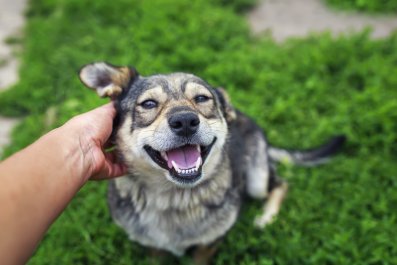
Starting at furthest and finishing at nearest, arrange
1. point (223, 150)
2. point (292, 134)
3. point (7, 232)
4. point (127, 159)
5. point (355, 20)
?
1. point (355, 20)
2. point (292, 134)
3. point (223, 150)
4. point (127, 159)
5. point (7, 232)

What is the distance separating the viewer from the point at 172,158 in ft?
8.75

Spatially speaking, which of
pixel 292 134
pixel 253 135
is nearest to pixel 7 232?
pixel 253 135

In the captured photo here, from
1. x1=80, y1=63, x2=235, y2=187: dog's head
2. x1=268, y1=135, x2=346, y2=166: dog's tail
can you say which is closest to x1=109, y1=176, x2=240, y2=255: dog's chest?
x1=80, y1=63, x2=235, y2=187: dog's head

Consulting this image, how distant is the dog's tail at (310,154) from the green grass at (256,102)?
119mm

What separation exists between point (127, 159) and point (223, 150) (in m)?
0.77

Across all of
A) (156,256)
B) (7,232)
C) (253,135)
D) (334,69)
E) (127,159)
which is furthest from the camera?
(334,69)

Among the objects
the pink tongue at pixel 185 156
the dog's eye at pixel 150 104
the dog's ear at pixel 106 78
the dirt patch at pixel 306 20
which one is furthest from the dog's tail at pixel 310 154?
the dirt patch at pixel 306 20

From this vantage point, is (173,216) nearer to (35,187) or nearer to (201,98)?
(201,98)

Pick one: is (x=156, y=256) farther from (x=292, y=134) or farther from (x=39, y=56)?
(x=39, y=56)

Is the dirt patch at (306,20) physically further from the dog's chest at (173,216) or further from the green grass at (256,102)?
the dog's chest at (173,216)

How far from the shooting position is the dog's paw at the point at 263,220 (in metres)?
3.66

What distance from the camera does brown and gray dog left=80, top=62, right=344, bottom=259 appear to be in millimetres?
2609

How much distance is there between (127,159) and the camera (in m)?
2.81

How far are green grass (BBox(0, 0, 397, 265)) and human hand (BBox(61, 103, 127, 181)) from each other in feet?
3.28
